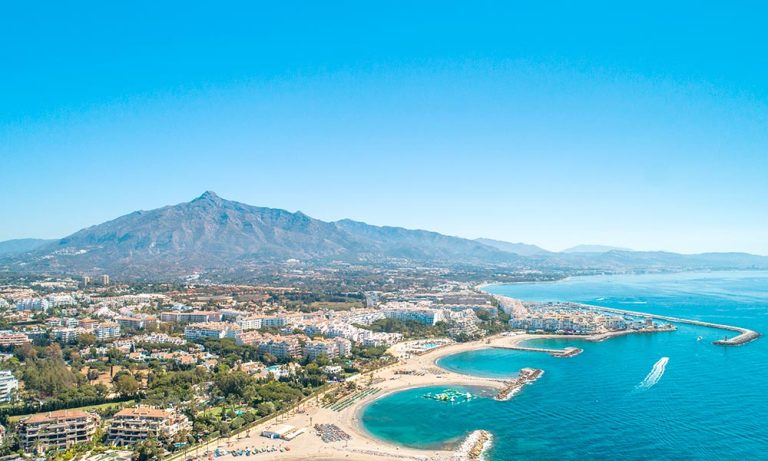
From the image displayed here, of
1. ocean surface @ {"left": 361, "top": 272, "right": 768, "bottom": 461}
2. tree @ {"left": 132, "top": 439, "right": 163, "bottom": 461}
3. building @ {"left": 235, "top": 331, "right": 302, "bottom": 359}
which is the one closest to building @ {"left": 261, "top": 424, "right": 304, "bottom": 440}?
ocean surface @ {"left": 361, "top": 272, "right": 768, "bottom": 461}

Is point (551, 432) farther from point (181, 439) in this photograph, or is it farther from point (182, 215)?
point (182, 215)

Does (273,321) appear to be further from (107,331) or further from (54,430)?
(54,430)

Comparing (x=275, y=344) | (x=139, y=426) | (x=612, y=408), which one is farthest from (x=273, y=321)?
(x=612, y=408)

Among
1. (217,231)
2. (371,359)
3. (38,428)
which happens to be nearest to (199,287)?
(371,359)

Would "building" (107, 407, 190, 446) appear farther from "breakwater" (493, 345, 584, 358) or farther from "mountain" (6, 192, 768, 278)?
"mountain" (6, 192, 768, 278)

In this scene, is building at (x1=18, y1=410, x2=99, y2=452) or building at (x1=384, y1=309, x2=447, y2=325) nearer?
building at (x1=18, y1=410, x2=99, y2=452)

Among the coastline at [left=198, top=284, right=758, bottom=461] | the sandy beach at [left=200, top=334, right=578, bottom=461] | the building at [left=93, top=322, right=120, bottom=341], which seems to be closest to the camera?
the sandy beach at [left=200, top=334, right=578, bottom=461]

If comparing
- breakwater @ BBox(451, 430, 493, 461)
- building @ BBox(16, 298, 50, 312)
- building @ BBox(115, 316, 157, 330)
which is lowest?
breakwater @ BBox(451, 430, 493, 461)

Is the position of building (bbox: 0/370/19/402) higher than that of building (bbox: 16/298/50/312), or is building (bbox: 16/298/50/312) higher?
building (bbox: 16/298/50/312)
